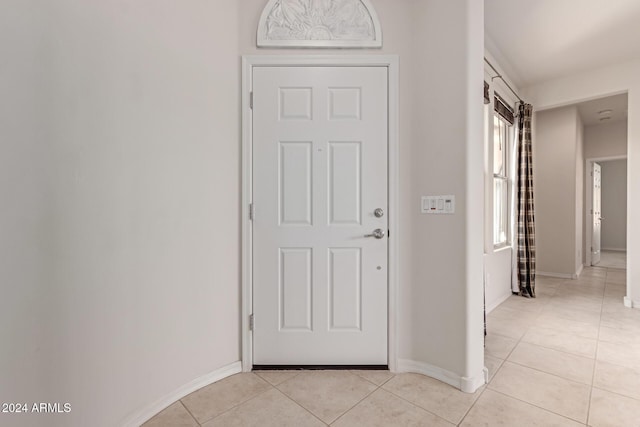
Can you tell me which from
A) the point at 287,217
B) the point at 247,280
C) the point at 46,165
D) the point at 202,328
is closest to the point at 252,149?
the point at 287,217

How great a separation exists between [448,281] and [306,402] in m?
1.10

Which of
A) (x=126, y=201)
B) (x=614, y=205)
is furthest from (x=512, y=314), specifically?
(x=614, y=205)

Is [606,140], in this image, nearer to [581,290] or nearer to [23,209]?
[581,290]

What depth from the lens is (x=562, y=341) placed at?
2.33 metres

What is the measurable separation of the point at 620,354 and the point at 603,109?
14.4 feet

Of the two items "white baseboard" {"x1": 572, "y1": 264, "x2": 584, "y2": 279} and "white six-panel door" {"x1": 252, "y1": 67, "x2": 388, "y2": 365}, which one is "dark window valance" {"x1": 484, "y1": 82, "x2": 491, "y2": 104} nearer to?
"white six-panel door" {"x1": 252, "y1": 67, "x2": 388, "y2": 365}

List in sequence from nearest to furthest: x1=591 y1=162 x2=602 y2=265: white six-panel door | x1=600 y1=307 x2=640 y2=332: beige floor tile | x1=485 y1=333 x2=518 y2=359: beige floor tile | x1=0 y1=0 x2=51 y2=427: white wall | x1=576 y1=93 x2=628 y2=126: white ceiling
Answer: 1. x1=0 y1=0 x2=51 y2=427: white wall
2. x1=485 y1=333 x2=518 y2=359: beige floor tile
3. x1=600 y1=307 x2=640 y2=332: beige floor tile
4. x1=576 y1=93 x2=628 y2=126: white ceiling
5. x1=591 y1=162 x2=602 y2=265: white six-panel door

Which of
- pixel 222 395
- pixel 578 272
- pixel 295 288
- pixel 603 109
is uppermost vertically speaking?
pixel 603 109

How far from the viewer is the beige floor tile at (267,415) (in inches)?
56.1

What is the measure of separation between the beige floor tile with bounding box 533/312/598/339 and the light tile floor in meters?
0.10

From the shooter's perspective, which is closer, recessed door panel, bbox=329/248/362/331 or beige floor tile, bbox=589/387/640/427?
beige floor tile, bbox=589/387/640/427

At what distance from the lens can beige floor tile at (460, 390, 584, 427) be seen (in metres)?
1.41

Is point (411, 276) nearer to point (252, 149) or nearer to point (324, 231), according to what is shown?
point (324, 231)

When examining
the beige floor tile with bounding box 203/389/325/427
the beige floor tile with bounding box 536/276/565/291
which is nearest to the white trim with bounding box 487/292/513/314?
the beige floor tile with bounding box 536/276/565/291
